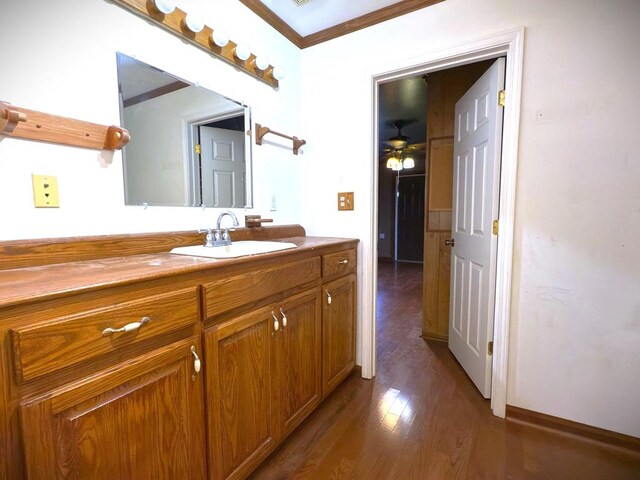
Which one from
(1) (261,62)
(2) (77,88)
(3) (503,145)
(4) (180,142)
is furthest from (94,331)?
(3) (503,145)

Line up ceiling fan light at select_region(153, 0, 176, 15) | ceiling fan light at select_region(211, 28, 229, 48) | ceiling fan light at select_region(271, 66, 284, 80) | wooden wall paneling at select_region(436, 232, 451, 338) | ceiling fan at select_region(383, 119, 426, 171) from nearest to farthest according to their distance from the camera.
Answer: ceiling fan light at select_region(153, 0, 176, 15), ceiling fan light at select_region(211, 28, 229, 48), ceiling fan light at select_region(271, 66, 284, 80), wooden wall paneling at select_region(436, 232, 451, 338), ceiling fan at select_region(383, 119, 426, 171)

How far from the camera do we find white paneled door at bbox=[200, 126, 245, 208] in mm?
1552

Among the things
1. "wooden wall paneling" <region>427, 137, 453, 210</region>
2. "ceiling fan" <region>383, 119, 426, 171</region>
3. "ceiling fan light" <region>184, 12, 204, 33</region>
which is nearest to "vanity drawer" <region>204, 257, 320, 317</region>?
"ceiling fan light" <region>184, 12, 204, 33</region>

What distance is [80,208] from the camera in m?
1.05

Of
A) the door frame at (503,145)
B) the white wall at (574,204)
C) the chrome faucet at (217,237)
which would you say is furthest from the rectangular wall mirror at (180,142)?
the white wall at (574,204)

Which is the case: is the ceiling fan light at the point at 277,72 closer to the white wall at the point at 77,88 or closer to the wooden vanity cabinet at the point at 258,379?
the white wall at the point at 77,88

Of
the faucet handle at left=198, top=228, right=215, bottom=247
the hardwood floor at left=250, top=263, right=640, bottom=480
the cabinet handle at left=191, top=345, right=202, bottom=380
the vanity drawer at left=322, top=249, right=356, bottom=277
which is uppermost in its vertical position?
the faucet handle at left=198, top=228, right=215, bottom=247

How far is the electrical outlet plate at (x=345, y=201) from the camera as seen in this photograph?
197 cm

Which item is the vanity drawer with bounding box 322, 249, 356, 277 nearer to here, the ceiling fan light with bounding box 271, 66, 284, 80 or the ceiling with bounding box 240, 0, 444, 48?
the ceiling fan light with bounding box 271, 66, 284, 80

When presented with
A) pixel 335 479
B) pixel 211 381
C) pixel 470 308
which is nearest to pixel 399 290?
pixel 470 308

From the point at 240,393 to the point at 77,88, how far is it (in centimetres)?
122

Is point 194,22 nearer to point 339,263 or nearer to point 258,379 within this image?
point 339,263

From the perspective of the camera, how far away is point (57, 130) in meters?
0.99

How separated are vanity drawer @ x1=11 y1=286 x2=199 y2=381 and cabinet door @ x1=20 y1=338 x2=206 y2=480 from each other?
65 millimetres
